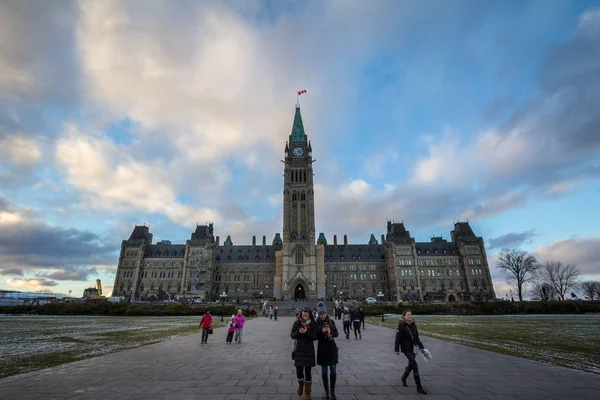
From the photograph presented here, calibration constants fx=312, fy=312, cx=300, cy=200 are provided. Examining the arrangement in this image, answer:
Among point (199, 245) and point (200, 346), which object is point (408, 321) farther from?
point (199, 245)

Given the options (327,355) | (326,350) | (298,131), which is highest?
(298,131)

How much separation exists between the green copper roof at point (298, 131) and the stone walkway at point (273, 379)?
91720 millimetres

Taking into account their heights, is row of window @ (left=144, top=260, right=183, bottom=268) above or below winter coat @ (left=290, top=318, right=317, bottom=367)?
above

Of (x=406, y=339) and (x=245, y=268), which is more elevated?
(x=245, y=268)

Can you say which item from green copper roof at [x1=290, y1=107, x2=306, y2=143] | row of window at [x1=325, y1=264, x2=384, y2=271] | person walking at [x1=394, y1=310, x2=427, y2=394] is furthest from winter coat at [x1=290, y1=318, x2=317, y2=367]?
row of window at [x1=325, y1=264, x2=384, y2=271]

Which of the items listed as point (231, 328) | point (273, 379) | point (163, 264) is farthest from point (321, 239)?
point (273, 379)

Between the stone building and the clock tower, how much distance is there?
0.27 metres

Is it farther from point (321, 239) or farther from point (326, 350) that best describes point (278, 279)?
point (326, 350)

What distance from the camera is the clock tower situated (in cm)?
8225

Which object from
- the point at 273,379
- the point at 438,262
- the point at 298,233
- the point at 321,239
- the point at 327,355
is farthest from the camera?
the point at 321,239

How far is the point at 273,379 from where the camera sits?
880cm

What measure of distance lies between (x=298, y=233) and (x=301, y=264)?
8508 millimetres

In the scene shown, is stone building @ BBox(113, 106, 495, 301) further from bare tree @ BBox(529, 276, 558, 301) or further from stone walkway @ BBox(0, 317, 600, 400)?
stone walkway @ BBox(0, 317, 600, 400)

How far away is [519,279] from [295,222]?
189ft
